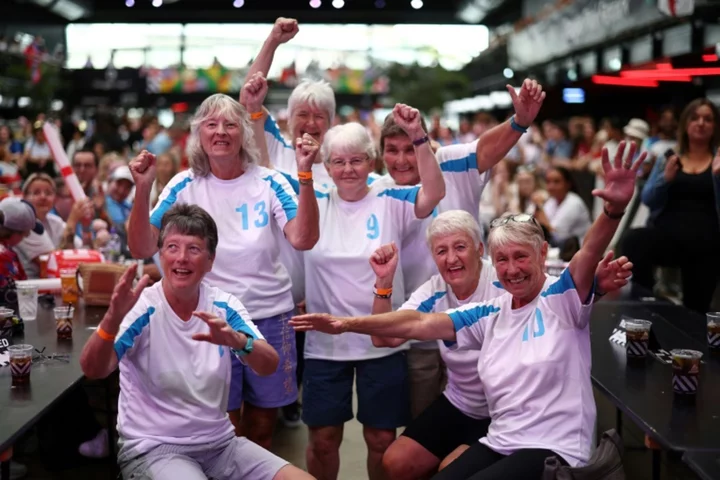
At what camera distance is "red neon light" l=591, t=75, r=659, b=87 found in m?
10.6

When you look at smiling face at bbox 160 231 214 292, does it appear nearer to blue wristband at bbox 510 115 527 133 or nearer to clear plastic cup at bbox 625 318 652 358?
blue wristband at bbox 510 115 527 133

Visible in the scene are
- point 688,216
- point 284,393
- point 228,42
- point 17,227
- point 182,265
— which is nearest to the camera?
point 182,265

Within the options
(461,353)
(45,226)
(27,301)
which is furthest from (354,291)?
(45,226)

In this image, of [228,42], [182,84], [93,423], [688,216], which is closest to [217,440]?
[93,423]

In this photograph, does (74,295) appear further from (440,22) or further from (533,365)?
(440,22)

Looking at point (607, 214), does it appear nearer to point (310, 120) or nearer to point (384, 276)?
point (384, 276)

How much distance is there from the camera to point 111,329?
278 cm

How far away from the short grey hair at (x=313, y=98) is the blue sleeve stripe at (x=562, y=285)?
1636 millimetres

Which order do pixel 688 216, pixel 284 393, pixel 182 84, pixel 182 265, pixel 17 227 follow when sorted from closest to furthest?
pixel 182 265 → pixel 284 393 → pixel 17 227 → pixel 688 216 → pixel 182 84

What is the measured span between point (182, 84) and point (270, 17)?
5.80 m

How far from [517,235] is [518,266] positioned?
0.10 metres

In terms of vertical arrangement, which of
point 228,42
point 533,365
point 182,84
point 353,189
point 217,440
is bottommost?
point 217,440

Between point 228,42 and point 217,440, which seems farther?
point 228,42

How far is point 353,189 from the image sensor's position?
12.4 feet
